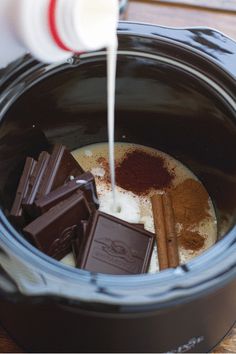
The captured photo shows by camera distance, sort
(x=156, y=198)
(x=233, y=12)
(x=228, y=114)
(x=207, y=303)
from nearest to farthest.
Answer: (x=207, y=303) < (x=228, y=114) < (x=156, y=198) < (x=233, y=12)

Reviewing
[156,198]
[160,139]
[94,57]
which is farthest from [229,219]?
[94,57]

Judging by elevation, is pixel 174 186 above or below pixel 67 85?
below

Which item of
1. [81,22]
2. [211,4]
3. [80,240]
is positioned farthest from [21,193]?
[211,4]

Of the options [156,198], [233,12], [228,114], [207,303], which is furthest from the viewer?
[233,12]

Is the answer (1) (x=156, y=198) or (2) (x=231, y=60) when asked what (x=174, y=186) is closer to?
(1) (x=156, y=198)

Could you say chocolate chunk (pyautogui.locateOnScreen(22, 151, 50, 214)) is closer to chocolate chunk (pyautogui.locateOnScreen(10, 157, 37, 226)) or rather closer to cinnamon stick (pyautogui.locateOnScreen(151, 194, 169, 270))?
chocolate chunk (pyautogui.locateOnScreen(10, 157, 37, 226))

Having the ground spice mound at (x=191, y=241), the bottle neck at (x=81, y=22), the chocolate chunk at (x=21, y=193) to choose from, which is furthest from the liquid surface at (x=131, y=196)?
the bottle neck at (x=81, y=22)

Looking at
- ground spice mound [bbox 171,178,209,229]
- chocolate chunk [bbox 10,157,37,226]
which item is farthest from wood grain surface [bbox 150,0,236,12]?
chocolate chunk [bbox 10,157,37,226]
